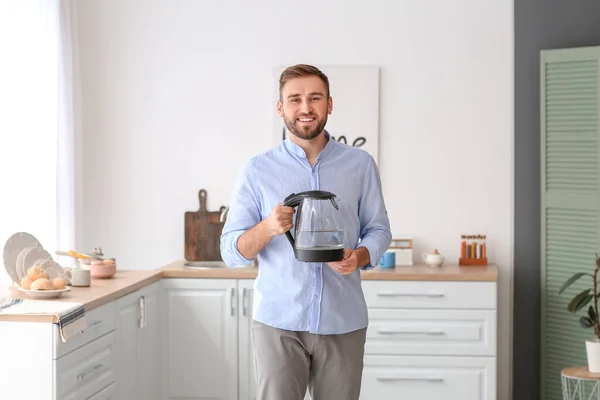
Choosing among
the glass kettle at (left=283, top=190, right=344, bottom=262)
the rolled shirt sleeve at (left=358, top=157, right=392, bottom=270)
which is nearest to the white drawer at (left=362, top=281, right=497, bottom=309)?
the rolled shirt sleeve at (left=358, top=157, right=392, bottom=270)

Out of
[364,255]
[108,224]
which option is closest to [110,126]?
[108,224]

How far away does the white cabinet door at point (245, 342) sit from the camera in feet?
14.5

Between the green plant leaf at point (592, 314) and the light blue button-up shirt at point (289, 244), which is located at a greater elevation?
the light blue button-up shirt at point (289, 244)

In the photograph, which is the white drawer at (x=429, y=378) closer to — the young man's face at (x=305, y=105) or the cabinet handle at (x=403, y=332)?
the cabinet handle at (x=403, y=332)

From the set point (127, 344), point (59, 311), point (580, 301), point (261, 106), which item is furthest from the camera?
point (261, 106)

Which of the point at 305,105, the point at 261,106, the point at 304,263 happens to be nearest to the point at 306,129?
the point at 305,105

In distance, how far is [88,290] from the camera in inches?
141

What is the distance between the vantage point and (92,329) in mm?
3273

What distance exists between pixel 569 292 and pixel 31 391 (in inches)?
106

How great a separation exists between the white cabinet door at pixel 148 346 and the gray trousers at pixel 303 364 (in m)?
1.75

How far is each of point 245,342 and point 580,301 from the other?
1.61 meters

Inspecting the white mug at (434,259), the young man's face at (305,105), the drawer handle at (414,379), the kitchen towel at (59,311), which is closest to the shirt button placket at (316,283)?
the young man's face at (305,105)

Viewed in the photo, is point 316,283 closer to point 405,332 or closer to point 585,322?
point 405,332

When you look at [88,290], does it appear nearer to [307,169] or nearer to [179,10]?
[307,169]
